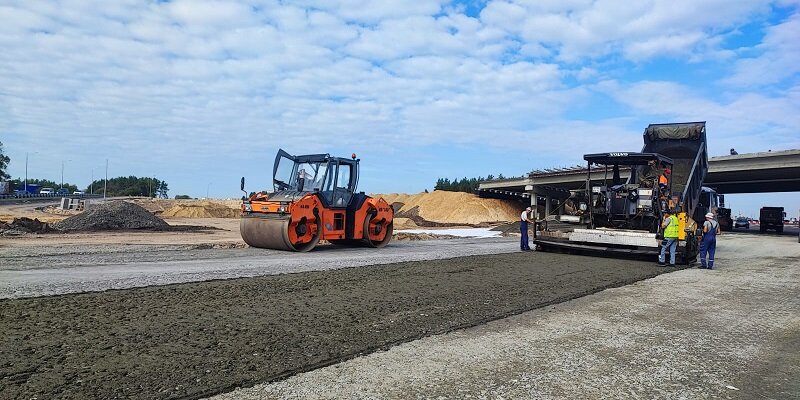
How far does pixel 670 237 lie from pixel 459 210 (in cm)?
3788

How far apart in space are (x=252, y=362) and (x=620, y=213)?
38.5 ft

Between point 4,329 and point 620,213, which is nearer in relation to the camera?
point 4,329

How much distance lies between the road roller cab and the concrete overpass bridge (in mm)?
7379

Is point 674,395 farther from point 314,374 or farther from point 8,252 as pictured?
point 8,252

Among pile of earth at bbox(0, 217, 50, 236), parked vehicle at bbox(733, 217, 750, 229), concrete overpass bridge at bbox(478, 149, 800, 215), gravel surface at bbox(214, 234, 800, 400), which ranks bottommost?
gravel surface at bbox(214, 234, 800, 400)

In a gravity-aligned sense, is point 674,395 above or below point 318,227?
below

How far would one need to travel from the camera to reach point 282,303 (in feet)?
21.3

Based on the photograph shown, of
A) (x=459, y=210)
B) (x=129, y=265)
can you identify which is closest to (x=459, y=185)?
(x=459, y=210)

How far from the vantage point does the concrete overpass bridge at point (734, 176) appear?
33688 mm

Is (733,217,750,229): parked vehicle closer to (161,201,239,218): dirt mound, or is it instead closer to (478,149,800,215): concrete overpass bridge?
(478,149,800,215): concrete overpass bridge

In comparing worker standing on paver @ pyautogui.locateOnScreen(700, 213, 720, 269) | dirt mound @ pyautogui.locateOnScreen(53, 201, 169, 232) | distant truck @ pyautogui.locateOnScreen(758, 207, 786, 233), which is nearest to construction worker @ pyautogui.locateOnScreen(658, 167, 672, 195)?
worker standing on paver @ pyautogui.locateOnScreen(700, 213, 720, 269)

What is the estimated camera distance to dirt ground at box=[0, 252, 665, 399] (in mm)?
3701

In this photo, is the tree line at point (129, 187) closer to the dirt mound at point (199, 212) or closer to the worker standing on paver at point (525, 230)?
the dirt mound at point (199, 212)

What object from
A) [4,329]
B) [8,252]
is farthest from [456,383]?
[8,252]
